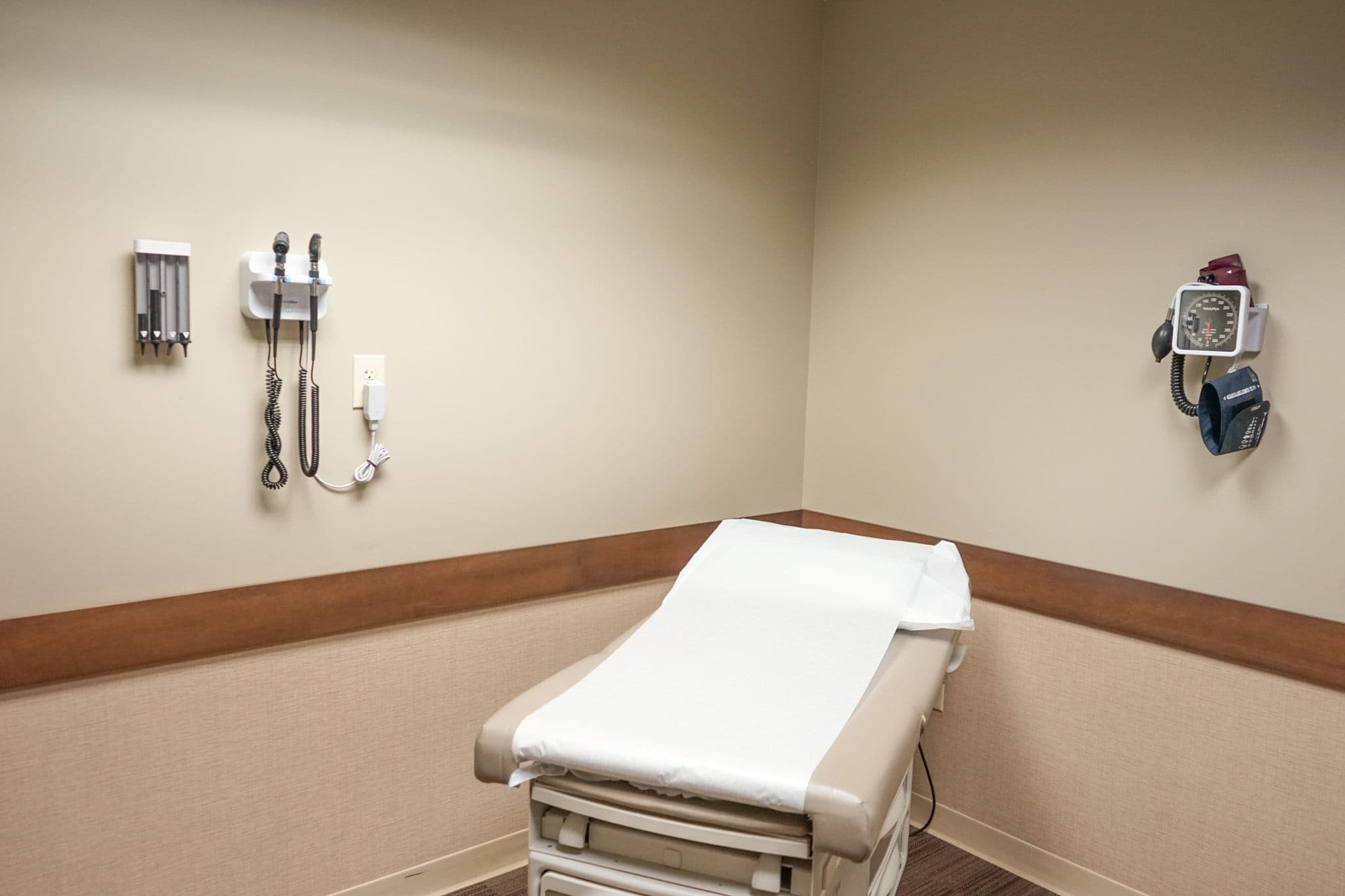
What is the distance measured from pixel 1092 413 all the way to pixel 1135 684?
2.18 ft

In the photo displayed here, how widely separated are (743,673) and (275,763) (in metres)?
1.07

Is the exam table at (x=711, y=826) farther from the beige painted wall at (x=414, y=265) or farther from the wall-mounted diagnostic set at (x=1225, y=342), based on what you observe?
the wall-mounted diagnostic set at (x=1225, y=342)

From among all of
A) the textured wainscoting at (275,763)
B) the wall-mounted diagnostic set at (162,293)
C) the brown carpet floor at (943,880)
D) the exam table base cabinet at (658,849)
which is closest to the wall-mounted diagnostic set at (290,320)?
the wall-mounted diagnostic set at (162,293)

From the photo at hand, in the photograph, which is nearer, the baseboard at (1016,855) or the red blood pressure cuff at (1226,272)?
the red blood pressure cuff at (1226,272)

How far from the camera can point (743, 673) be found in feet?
5.68

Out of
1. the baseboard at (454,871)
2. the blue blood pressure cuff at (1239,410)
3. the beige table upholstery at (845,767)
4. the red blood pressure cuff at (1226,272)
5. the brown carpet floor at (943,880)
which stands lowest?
the brown carpet floor at (943,880)

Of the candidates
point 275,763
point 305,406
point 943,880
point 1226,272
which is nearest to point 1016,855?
point 943,880

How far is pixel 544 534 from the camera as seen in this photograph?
2.36 metres

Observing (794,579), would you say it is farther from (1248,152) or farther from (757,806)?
(1248,152)

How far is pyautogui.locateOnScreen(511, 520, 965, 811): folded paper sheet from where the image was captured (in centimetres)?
142

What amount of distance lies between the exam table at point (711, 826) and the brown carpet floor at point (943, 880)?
83cm

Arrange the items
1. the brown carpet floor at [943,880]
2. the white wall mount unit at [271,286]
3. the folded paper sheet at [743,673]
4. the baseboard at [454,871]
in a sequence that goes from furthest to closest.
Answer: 1. the brown carpet floor at [943,880]
2. the baseboard at [454,871]
3. the white wall mount unit at [271,286]
4. the folded paper sheet at [743,673]

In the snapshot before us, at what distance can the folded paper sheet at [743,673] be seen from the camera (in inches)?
55.7

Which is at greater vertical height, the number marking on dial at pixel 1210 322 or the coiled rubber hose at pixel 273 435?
the number marking on dial at pixel 1210 322
